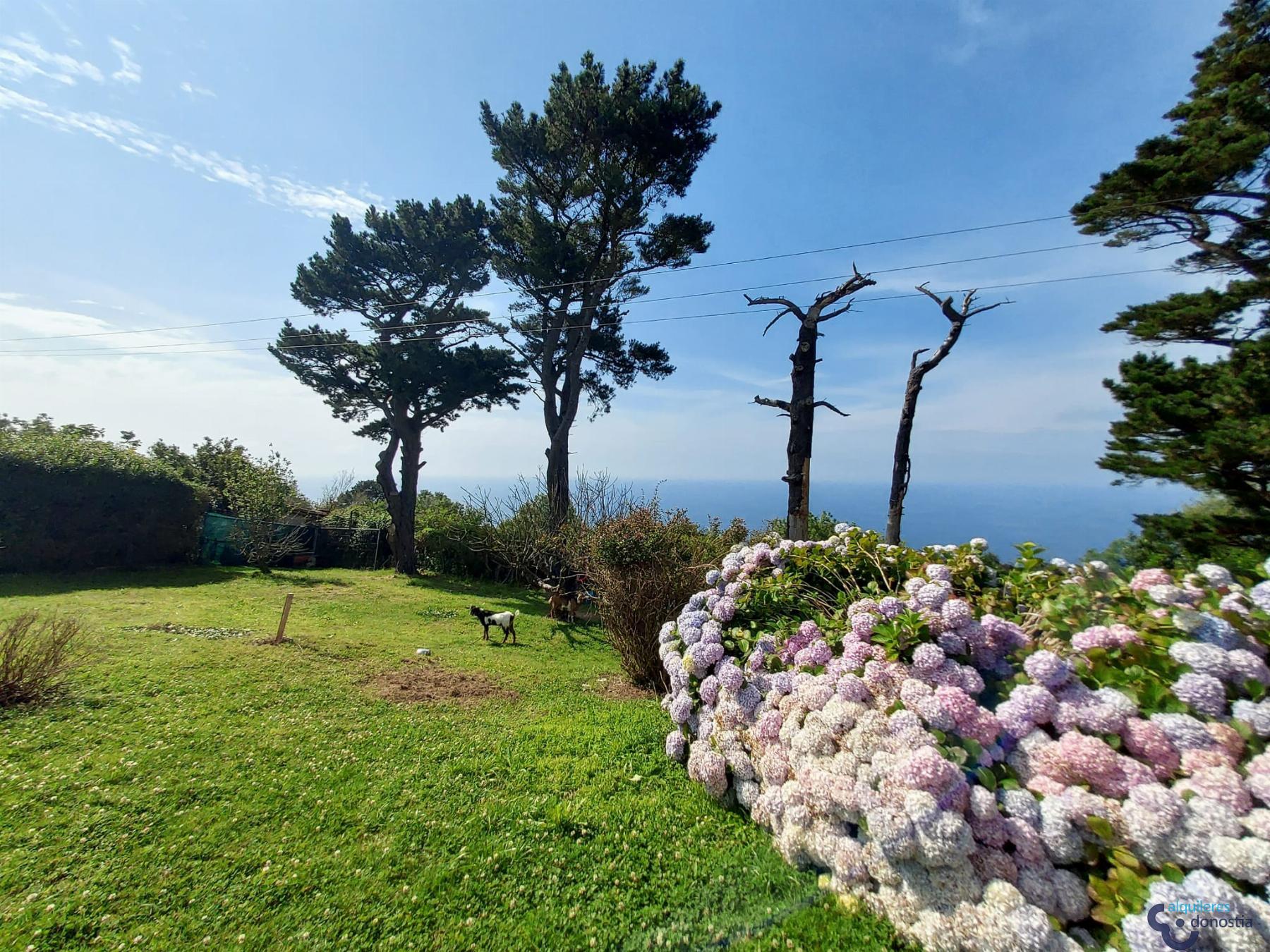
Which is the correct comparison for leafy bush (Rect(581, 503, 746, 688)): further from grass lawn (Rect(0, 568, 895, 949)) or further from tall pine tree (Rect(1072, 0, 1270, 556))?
tall pine tree (Rect(1072, 0, 1270, 556))

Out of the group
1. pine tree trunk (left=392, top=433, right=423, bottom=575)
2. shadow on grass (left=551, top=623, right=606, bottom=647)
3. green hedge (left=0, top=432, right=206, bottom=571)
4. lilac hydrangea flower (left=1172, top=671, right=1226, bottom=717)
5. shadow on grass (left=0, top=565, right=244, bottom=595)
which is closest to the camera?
lilac hydrangea flower (left=1172, top=671, right=1226, bottom=717)

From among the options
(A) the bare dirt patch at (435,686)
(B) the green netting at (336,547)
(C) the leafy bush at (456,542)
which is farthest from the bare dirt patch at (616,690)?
(B) the green netting at (336,547)

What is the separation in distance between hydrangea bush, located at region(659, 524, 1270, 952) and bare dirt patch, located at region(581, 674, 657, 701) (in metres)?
2.45

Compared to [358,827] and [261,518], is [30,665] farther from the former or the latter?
[261,518]

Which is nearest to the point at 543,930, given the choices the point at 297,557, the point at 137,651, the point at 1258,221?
the point at 137,651

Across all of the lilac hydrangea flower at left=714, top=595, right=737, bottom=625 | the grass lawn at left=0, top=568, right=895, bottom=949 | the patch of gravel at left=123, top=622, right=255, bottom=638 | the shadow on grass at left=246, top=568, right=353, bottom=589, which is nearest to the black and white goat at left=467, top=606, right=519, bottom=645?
the grass lawn at left=0, top=568, right=895, bottom=949

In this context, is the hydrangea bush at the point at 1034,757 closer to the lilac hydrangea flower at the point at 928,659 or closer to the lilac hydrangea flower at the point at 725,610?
the lilac hydrangea flower at the point at 928,659

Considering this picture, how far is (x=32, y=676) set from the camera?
3881 mm

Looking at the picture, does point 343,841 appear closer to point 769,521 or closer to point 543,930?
point 543,930

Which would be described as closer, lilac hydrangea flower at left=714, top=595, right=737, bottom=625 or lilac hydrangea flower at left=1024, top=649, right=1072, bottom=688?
lilac hydrangea flower at left=1024, top=649, right=1072, bottom=688

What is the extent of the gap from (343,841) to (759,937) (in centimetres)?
206

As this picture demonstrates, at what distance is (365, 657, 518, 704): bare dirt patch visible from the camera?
4.61 metres

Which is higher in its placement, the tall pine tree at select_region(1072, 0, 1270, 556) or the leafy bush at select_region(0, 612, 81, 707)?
the tall pine tree at select_region(1072, 0, 1270, 556)

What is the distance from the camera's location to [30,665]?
3896 millimetres
